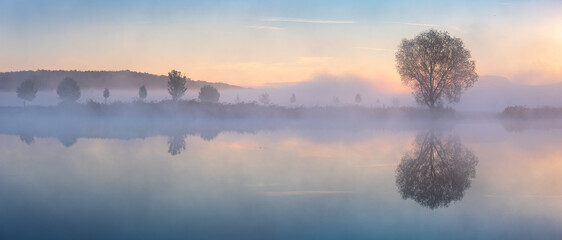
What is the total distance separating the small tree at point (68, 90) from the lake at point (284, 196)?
78.7 meters

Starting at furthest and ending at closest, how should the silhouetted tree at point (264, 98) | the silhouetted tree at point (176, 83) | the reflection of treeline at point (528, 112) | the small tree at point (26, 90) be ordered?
the silhouetted tree at point (264, 98)
the small tree at point (26, 90)
the silhouetted tree at point (176, 83)
the reflection of treeline at point (528, 112)

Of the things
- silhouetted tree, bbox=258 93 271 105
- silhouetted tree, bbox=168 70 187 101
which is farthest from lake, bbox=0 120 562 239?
silhouetted tree, bbox=258 93 271 105

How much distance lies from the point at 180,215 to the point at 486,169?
38.2 ft

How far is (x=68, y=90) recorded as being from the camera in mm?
90812

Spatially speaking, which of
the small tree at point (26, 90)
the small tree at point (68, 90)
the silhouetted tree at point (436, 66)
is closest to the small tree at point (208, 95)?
the small tree at point (68, 90)

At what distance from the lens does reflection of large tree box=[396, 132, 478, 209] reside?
11.1 meters

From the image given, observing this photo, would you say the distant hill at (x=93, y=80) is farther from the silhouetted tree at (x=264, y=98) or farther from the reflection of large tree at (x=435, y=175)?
the reflection of large tree at (x=435, y=175)

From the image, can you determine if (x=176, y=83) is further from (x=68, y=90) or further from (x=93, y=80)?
(x=93, y=80)

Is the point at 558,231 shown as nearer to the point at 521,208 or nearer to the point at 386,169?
the point at 521,208

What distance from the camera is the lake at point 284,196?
858 cm

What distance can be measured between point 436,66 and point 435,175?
146ft

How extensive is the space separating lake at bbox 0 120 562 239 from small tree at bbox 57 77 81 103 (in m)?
78.7

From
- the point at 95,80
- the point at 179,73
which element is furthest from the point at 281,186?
the point at 95,80

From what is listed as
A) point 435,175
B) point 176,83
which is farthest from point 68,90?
point 435,175
